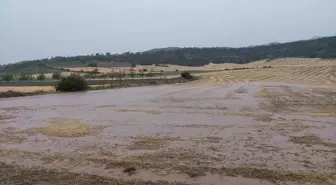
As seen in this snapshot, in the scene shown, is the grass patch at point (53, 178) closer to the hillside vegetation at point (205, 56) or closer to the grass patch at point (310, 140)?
the grass patch at point (310, 140)

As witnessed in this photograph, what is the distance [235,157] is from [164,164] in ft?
7.17

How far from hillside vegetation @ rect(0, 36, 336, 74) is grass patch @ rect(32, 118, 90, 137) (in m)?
98.5

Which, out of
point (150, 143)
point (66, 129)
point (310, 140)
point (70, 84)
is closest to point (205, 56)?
point (70, 84)

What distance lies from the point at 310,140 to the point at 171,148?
522 cm

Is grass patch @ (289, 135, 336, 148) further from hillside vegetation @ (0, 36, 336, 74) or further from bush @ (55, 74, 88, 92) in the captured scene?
hillside vegetation @ (0, 36, 336, 74)

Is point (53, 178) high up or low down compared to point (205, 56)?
down

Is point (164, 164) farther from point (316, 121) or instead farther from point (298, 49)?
point (298, 49)

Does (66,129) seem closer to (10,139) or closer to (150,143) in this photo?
(10,139)

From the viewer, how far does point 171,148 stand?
11258 millimetres

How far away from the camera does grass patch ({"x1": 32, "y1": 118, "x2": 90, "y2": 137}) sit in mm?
14297

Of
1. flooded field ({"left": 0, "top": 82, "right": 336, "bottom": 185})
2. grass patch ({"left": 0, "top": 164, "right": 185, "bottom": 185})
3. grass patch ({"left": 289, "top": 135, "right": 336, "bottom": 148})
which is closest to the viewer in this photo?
grass patch ({"left": 0, "top": 164, "right": 185, "bottom": 185})

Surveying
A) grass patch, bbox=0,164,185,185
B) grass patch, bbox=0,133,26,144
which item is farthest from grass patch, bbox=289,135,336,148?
grass patch, bbox=0,133,26,144

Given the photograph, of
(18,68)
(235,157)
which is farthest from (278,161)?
(18,68)

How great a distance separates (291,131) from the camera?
14.4 metres
